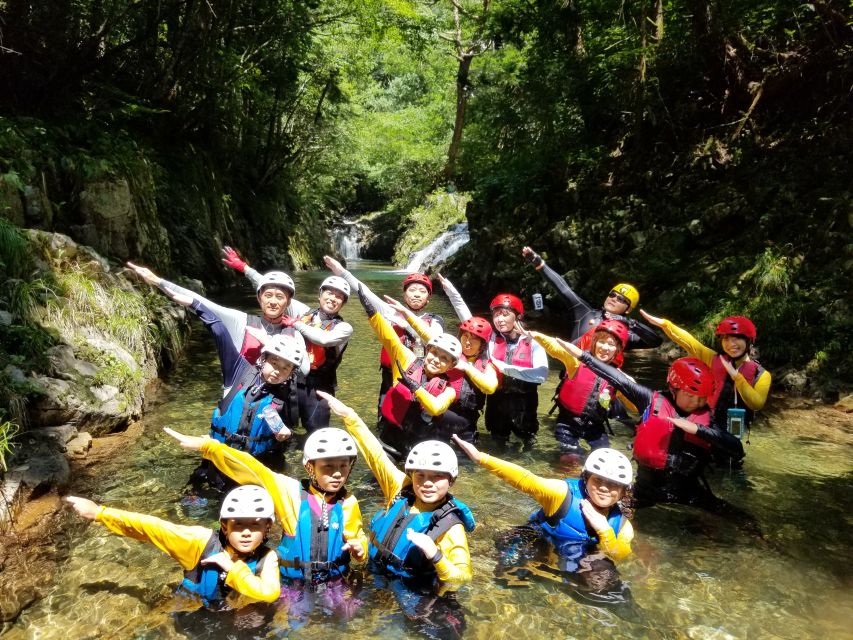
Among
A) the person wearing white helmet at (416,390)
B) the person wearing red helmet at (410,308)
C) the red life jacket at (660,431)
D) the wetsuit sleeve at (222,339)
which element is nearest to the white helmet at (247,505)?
the wetsuit sleeve at (222,339)

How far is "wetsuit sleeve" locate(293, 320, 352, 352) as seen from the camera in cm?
582

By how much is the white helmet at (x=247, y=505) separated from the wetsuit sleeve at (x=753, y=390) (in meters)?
5.01

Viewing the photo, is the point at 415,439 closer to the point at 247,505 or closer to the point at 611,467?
the point at 611,467

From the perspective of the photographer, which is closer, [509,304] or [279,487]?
[279,487]

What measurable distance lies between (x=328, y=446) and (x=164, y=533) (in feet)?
3.62

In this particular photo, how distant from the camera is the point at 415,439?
5.90 meters

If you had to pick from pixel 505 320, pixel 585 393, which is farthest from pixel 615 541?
pixel 505 320

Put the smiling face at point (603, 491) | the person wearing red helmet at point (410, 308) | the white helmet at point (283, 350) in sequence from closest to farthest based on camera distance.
A: 1. the smiling face at point (603, 491)
2. the white helmet at point (283, 350)
3. the person wearing red helmet at point (410, 308)

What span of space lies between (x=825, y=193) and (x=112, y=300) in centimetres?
1251

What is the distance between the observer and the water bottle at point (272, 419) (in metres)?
4.77

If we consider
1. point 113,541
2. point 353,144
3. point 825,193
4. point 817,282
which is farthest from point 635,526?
point 353,144

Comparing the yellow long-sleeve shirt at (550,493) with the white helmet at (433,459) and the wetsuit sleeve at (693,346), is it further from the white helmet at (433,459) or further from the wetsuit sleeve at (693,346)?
the wetsuit sleeve at (693,346)

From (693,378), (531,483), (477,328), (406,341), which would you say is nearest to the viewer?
(531,483)

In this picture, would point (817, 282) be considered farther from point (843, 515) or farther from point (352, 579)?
point (352, 579)
